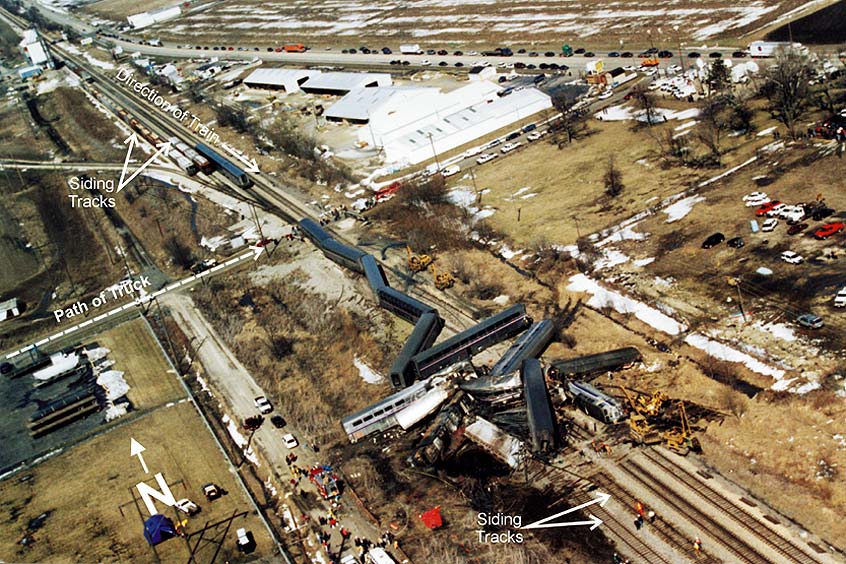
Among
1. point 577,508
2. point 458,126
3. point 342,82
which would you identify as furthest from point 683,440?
point 342,82

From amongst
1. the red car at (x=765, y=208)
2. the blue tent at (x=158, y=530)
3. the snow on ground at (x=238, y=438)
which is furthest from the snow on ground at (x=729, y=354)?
the blue tent at (x=158, y=530)

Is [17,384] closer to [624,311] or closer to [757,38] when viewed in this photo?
[624,311]

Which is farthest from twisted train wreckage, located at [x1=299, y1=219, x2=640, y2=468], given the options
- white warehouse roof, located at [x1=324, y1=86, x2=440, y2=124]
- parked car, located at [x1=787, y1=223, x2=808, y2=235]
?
white warehouse roof, located at [x1=324, y1=86, x2=440, y2=124]

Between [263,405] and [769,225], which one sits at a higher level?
→ [769,225]

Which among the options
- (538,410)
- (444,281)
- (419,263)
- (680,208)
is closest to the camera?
(538,410)

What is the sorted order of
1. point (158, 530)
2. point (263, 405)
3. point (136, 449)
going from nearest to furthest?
point (158, 530) → point (136, 449) → point (263, 405)

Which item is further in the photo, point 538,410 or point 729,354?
point 729,354

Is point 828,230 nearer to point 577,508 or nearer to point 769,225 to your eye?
point 769,225
